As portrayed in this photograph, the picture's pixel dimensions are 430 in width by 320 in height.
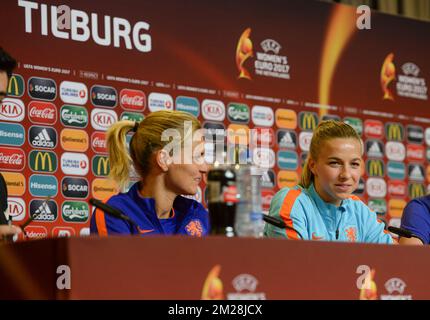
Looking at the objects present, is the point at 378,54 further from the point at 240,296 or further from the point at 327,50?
the point at 240,296

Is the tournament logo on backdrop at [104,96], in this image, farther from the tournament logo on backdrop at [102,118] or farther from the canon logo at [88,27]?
the canon logo at [88,27]

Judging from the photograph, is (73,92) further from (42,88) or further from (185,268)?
(185,268)

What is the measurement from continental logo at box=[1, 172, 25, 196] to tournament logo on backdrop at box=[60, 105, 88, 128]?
29cm

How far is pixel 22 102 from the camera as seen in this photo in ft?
10.4

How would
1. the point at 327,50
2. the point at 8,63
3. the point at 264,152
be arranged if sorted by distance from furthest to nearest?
1. the point at 327,50
2. the point at 264,152
3. the point at 8,63

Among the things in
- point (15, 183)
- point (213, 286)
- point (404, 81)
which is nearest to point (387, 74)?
point (404, 81)

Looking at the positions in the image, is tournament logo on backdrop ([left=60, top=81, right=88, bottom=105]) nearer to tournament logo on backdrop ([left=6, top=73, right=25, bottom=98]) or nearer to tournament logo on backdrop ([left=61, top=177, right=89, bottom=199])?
tournament logo on backdrop ([left=6, top=73, right=25, bottom=98])

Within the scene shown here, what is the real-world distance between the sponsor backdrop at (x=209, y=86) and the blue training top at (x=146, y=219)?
0.18 m

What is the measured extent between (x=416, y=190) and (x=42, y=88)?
6.92 feet

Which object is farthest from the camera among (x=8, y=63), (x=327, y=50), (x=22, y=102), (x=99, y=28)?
(x=327, y=50)

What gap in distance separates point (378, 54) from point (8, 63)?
2565mm

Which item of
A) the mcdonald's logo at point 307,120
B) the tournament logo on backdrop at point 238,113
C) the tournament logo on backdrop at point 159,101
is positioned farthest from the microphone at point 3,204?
the mcdonald's logo at point 307,120

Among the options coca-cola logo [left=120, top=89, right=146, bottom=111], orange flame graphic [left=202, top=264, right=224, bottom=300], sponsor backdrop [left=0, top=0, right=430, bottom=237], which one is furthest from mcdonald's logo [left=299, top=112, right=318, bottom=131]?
orange flame graphic [left=202, top=264, right=224, bottom=300]

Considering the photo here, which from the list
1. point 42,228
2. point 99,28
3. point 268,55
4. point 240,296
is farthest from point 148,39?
point 240,296
